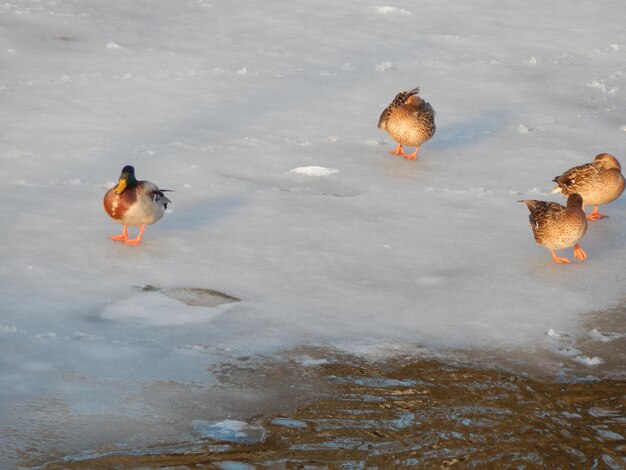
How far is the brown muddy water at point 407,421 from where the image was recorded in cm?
544

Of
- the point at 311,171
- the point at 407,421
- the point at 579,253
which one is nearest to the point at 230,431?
the point at 407,421

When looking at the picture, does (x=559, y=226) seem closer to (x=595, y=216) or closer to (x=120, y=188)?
(x=595, y=216)

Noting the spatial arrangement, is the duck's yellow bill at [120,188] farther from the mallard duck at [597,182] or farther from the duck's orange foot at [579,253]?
the mallard duck at [597,182]

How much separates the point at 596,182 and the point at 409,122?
7.54ft

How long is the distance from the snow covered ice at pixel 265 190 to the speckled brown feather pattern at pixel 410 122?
0.89ft

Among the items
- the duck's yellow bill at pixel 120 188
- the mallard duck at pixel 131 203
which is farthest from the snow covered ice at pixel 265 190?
the duck's yellow bill at pixel 120 188

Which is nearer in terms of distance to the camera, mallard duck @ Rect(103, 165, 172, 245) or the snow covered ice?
the snow covered ice

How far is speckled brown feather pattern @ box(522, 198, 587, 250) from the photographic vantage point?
827 cm

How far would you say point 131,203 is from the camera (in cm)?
810

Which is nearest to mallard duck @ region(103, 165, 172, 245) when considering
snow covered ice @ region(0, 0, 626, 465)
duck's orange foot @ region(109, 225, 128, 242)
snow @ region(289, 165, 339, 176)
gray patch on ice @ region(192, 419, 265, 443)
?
duck's orange foot @ region(109, 225, 128, 242)

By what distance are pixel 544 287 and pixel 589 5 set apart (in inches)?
461

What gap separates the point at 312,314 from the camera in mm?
7211

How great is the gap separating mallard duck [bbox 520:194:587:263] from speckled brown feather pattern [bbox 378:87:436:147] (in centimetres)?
268

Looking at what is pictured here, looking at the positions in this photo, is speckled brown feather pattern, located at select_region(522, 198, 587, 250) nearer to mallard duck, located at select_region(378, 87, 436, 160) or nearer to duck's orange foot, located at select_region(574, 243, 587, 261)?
duck's orange foot, located at select_region(574, 243, 587, 261)
